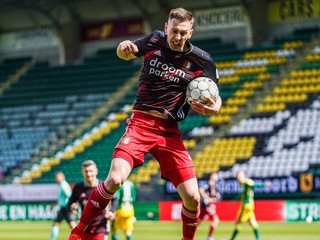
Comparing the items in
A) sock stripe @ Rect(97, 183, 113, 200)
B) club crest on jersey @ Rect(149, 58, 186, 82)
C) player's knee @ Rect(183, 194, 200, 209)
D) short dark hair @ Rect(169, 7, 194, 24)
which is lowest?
player's knee @ Rect(183, 194, 200, 209)

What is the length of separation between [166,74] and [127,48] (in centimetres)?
71

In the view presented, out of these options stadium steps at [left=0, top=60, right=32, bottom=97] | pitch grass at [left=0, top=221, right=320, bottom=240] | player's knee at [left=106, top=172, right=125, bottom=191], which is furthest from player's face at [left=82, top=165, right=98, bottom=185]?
stadium steps at [left=0, top=60, right=32, bottom=97]

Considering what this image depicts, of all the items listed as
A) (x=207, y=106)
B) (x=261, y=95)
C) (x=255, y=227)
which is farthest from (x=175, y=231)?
(x=207, y=106)

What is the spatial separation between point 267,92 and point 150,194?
8374mm

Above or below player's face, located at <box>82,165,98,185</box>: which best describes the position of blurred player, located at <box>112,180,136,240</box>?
below

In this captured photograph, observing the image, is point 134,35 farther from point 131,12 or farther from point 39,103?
point 39,103

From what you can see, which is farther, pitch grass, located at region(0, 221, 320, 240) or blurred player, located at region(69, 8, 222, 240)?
pitch grass, located at region(0, 221, 320, 240)

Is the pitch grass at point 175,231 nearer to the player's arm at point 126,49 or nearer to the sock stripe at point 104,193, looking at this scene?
the sock stripe at point 104,193

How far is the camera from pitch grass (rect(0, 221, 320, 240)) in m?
22.1

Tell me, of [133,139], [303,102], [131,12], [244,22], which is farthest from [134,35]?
[133,139]

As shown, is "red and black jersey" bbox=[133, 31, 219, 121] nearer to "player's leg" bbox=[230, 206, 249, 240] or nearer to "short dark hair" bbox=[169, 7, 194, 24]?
"short dark hair" bbox=[169, 7, 194, 24]

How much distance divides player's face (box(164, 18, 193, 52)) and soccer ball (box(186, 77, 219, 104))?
0.50m

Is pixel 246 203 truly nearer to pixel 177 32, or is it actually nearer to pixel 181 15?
pixel 177 32

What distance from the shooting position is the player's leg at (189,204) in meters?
10.0
